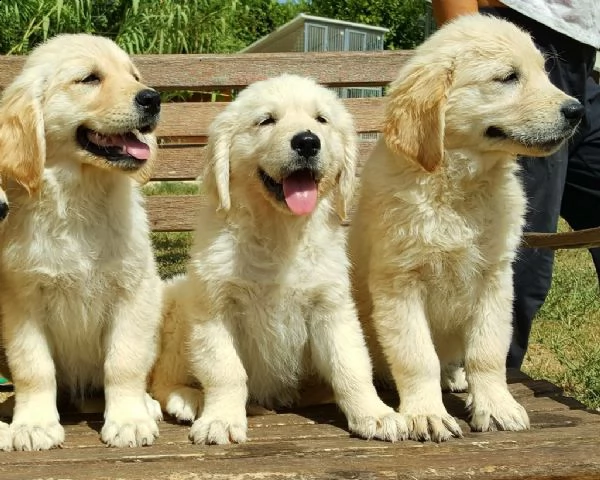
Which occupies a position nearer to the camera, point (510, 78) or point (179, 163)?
point (510, 78)

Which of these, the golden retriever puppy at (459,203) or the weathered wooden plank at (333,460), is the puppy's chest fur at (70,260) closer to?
the weathered wooden plank at (333,460)

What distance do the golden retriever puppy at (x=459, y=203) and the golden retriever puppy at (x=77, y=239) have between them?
1003mm

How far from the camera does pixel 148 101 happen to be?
3.34 meters

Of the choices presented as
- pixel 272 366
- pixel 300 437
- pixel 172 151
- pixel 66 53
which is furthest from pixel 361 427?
pixel 172 151

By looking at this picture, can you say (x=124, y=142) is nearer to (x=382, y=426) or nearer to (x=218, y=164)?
(x=218, y=164)

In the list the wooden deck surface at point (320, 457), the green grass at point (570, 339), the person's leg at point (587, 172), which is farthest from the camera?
the green grass at point (570, 339)

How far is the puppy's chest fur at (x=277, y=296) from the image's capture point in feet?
11.2

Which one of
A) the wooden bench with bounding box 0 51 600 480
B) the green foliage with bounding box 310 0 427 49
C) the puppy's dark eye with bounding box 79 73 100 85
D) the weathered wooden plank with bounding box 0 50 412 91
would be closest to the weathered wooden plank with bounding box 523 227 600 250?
the wooden bench with bounding box 0 51 600 480

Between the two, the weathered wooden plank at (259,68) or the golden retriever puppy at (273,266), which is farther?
the weathered wooden plank at (259,68)

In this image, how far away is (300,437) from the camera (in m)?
3.23

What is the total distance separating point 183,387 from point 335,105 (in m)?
1.40

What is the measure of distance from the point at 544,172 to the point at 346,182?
1224 mm

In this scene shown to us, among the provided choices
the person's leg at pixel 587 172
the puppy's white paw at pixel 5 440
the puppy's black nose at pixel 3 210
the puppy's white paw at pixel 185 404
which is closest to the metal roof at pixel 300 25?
the person's leg at pixel 587 172

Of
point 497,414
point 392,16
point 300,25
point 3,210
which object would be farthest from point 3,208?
point 392,16
